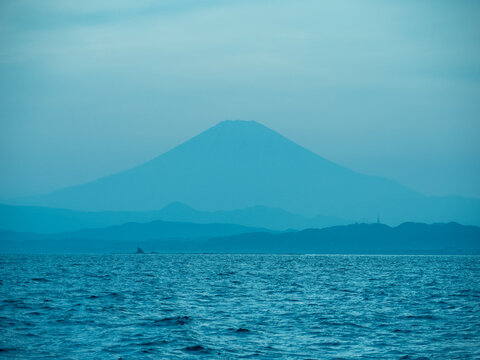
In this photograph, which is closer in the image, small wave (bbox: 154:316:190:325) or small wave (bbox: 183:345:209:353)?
small wave (bbox: 183:345:209:353)

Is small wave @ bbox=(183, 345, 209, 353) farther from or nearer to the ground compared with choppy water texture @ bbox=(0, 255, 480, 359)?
nearer to the ground

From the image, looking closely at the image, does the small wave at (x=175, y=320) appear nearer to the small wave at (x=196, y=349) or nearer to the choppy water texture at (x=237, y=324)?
the choppy water texture at (x=237, y=324)

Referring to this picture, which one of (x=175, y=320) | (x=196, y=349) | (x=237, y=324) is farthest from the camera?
(x=175, y=320)

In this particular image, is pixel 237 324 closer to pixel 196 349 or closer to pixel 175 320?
pixel 175 320

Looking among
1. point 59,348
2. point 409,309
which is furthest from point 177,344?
point 409,309

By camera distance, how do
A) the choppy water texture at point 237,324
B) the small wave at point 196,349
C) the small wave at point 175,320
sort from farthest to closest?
1. the small wave at point 175,320
2. the small wave at point 196,349
3. the choppy water texture at point 237,324

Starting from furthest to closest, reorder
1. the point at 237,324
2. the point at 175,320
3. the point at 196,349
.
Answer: the point at 175,320, the point at 237,324, the point at 196,349

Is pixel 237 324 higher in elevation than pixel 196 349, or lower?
higher

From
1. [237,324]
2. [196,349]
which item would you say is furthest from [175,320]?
[196,349]

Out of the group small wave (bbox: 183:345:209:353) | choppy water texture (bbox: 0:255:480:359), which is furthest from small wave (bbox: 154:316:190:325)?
small wave (bbox: 183:345:209:353)

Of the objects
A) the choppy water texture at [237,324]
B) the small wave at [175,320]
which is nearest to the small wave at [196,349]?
the choppy water texture at [237,324]

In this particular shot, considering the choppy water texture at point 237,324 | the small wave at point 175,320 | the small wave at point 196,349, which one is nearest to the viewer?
the choppy water texture at point 237,324

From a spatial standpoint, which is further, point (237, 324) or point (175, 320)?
point (175, 320)

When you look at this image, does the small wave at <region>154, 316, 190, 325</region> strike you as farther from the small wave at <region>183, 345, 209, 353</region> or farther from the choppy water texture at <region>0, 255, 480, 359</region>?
the small wave at <region>183, 345, 209, 353</region>
